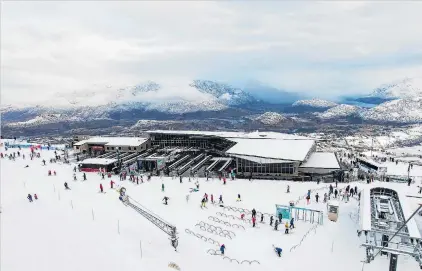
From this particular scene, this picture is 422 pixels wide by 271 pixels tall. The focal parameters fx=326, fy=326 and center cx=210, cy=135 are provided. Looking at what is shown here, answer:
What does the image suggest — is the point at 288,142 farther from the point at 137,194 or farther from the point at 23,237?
the point at 23,237

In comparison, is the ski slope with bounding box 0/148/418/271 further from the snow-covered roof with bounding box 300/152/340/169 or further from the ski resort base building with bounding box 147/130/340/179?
the snow-covered roof with bounding box 300/152/340/169

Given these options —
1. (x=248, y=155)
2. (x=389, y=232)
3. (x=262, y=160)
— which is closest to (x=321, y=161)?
(x=262, y=160)

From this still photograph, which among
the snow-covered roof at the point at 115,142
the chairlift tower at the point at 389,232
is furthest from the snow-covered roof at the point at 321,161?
the snow-covered roof at the point at 115,142

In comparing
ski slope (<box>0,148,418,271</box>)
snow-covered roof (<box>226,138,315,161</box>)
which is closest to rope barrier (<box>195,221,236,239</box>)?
ski slope (<box>0,148,418,271</box>)

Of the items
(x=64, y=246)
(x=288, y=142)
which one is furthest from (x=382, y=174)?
(x=64, y=246)

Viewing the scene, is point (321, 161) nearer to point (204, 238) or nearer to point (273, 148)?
point (273, 148)

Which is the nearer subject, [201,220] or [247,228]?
[247,228]
